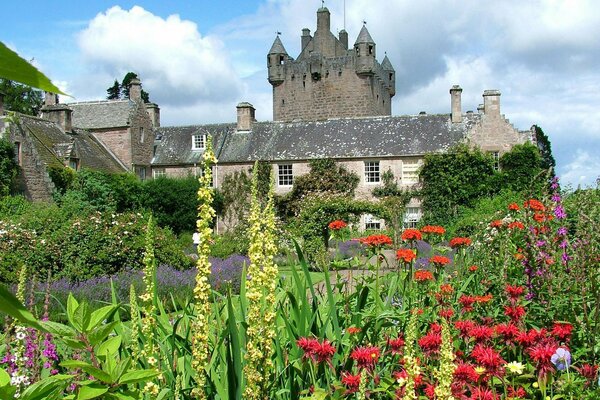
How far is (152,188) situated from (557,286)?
2780 centimetres

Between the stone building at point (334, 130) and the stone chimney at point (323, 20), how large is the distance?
0.23ft

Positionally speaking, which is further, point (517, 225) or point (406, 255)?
point (517, 225)

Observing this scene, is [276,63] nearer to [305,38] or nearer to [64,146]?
[305,38]

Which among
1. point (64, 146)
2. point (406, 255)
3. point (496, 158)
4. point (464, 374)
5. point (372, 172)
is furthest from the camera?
point (372, 172)

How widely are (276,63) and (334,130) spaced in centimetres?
1035

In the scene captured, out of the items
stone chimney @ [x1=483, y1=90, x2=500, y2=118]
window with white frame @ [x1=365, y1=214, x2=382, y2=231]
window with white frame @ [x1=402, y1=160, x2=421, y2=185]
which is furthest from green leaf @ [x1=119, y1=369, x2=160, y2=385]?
stone chimney @ [x1=483, y1=90, x2=500, y2=118]

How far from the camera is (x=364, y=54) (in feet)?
127

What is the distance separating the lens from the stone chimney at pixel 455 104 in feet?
99.5

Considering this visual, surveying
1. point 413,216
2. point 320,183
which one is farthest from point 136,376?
point 320,183

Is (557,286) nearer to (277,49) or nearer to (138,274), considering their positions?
(138,274)

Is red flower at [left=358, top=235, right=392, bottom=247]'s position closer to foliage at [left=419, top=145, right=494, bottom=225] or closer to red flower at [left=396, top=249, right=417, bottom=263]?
red flower at [left=396, top=249, right=417, bottom=263]

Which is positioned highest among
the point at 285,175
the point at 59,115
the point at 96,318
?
the point at 59,115

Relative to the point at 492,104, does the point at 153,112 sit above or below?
above

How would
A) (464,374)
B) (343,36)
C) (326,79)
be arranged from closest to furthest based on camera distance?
(464,374) → (326,79) → (343,36)
